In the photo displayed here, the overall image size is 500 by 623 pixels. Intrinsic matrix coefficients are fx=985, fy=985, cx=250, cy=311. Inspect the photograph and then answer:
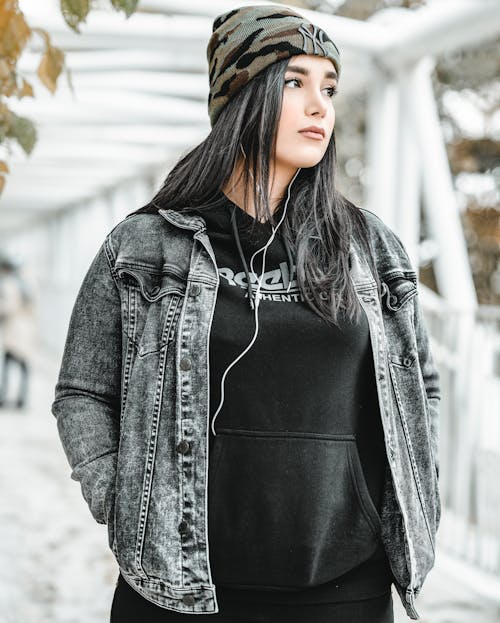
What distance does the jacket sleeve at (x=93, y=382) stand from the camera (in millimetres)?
1956

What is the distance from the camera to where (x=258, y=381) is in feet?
6.12

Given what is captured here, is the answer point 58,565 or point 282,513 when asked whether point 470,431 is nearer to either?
point 58,565

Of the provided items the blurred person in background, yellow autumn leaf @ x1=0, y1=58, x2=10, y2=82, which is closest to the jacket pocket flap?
yellow autumn leaf @ x1=0, y1=58, x2=10, y2=82

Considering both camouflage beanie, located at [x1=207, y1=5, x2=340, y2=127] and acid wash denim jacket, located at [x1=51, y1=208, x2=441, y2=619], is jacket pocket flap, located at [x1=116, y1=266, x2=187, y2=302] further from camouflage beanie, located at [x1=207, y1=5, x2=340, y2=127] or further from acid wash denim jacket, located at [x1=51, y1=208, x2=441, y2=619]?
camouflage beanie, located at [x1=207, y1=5, x2=340, y2=127]

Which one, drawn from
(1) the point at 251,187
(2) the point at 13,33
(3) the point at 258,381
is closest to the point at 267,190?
(1) the point at 251,187

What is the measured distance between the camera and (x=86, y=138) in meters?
10.5

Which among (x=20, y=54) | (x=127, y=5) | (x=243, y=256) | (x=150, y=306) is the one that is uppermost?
(x=127, y=5)

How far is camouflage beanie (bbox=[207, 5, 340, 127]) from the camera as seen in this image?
2012 mm

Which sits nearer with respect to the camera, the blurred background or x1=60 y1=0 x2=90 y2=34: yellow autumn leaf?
x1=60 y1=0 x2=90 y2=34: yellow autumn leaf

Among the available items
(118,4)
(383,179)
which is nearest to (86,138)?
(383,179)

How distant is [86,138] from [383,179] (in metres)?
5.05

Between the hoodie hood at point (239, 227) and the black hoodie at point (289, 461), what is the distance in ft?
0.29

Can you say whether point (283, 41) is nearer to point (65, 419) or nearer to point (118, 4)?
point (118, 4)

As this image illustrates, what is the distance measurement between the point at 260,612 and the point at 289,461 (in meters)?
0.28
